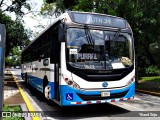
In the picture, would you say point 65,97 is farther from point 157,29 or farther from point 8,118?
point 157,29

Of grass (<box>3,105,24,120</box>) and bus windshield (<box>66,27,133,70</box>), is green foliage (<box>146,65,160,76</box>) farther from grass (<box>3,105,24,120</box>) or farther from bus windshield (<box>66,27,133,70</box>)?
grass (<box>3,105,24,120</box>)

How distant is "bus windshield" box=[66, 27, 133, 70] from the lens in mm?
8211

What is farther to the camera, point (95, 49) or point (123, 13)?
point (123, 13)

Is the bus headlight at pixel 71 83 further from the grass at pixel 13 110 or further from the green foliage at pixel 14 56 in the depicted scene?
the green foliage at pixel 14 56

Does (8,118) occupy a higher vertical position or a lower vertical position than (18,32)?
lower

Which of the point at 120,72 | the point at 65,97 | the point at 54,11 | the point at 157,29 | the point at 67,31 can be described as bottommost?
the point at 65,97

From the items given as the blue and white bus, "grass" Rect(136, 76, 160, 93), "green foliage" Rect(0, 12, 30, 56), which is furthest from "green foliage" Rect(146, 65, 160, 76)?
the blue and white bus

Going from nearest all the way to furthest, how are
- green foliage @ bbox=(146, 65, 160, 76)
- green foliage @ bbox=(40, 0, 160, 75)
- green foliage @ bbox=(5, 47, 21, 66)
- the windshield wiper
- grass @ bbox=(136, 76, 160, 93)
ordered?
1. the windshield wiper
2. grass @ bbox=(136, 76, 160, 93)
3. green foliage @ bbox=(40, 0, 160, 75)
4. green foliage @ bbox=(146, 65, 160, 76)
5. green foliage @ bbox=(5, 47, 21, 66)

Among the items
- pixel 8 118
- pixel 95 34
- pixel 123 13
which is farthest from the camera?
pixel 123 13

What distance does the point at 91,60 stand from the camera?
830cm

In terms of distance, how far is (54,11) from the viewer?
35.0 meters

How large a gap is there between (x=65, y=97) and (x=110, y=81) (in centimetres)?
153

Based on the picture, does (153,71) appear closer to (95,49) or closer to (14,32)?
(14,32)

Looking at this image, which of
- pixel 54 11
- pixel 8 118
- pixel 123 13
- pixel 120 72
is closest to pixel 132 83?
pixel 120 72
